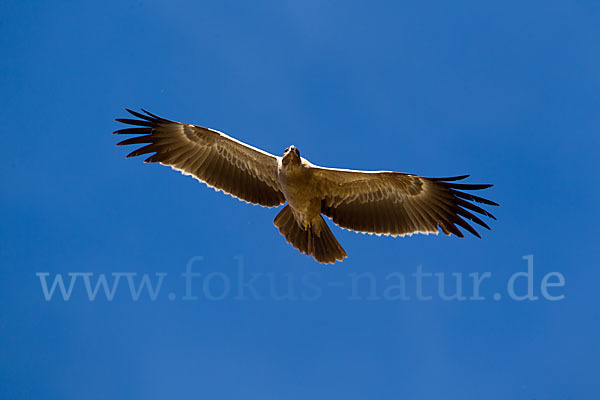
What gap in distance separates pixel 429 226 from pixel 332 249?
129 cm

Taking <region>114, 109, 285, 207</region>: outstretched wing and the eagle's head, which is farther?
<region>114, 109, 285, 207</region>: outstretched wing

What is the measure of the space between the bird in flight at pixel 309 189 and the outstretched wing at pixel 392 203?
0.01 metres

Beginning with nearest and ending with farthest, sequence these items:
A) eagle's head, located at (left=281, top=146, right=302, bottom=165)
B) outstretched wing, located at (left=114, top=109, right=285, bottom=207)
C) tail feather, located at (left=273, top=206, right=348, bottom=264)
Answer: eagle's head, located at (left=281, top=146, right=302, bottom=165)
tail feather, located at (left=273, top=206, right=348, bottom=264)
outstretched wing, located at (left=114, top=109, right=285, bottom=207)

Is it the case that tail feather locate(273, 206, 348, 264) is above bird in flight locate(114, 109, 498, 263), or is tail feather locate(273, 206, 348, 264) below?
below

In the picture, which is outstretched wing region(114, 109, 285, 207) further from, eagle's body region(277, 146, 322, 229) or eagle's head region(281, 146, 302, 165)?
eagle's head region(281, 146, 302, 165)

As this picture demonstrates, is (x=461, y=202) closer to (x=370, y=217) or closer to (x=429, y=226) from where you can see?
(x=429, y=226)

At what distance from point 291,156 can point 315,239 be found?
4.03 ft

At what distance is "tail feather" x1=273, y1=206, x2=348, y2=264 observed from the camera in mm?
7219

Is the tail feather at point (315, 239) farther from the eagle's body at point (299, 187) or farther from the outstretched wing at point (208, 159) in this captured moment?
the outstretched wing at point (208, 159)

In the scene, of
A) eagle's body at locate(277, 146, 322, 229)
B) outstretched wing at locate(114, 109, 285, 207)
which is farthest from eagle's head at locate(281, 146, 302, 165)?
outstretched wing at locate(114, 109, 285, 207)

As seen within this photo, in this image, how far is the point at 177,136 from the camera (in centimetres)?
764

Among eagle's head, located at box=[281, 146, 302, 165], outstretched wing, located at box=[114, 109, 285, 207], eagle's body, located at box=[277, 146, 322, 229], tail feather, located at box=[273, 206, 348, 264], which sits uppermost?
outstretched wing, located at box=[114, 109, 285, 207]

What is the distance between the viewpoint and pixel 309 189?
23.1 feet

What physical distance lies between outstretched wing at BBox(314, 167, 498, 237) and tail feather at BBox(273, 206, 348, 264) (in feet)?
0.94
